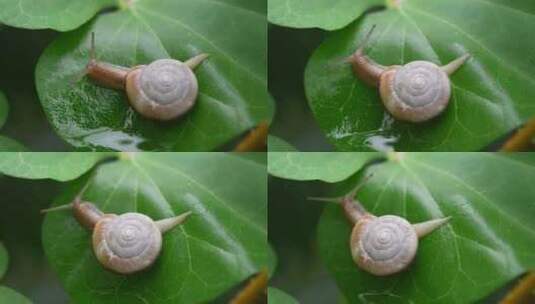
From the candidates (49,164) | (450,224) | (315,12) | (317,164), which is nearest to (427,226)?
(450,224)

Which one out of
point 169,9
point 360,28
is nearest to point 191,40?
point 169,9

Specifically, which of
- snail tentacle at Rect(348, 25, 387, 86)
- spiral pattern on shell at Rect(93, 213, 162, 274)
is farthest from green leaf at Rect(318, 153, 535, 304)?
spiral pattern on shell at Rect(93, 213, 162, 274)

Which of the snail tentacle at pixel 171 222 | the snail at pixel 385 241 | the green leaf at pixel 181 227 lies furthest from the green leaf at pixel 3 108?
the snail at pixel 385 241

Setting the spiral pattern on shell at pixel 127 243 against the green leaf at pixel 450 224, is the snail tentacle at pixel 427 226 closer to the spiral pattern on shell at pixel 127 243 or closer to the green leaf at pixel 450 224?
the green leaf at pixel 450 224

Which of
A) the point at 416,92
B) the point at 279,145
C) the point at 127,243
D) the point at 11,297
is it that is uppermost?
the point at 416,92

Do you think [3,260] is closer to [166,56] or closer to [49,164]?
[49,164]

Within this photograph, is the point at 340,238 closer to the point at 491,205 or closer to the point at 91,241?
the point at 491,205
